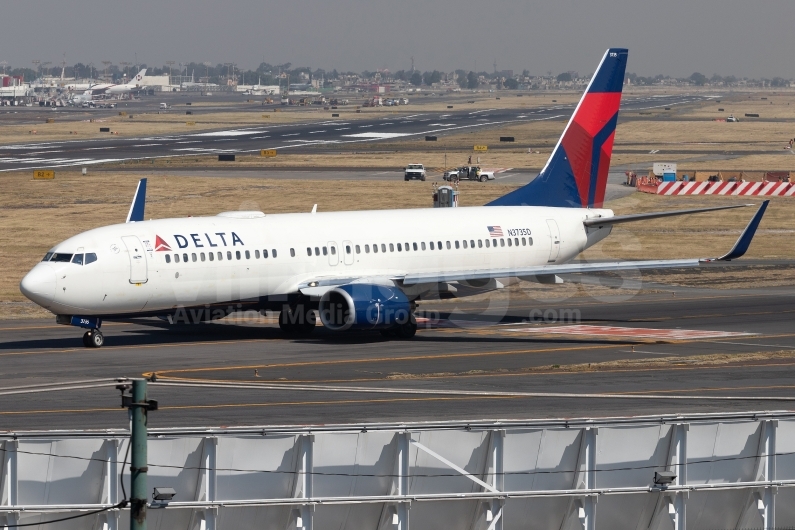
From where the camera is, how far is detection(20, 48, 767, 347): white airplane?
43.8 m

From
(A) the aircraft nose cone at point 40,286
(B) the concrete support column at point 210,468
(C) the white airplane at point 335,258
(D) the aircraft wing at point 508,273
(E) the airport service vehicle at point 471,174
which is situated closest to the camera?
(B) the concrete support column at point 210,468

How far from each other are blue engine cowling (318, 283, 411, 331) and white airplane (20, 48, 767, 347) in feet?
0.16

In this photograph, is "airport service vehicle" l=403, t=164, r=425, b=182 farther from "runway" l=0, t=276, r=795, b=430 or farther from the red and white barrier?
"runway" l=0, t=276, r=795, b=430

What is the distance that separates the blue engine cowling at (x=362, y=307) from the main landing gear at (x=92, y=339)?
8160 millimetres

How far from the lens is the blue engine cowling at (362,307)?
150ft

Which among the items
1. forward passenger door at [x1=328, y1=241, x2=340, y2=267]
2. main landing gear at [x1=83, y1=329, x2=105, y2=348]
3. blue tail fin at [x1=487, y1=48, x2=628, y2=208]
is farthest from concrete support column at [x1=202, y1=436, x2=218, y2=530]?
blue tail fin at [x1=487, y1=48, x2=628, y2=208]

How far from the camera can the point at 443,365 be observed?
43031mm

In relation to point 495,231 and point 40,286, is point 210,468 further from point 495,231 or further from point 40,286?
point 495,231

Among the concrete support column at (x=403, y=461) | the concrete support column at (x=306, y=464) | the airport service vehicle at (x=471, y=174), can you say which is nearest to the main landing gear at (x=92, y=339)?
the concrete support column at (x=306, y=464)

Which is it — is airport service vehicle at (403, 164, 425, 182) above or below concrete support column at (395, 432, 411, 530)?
above

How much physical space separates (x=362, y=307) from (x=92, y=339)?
994cm

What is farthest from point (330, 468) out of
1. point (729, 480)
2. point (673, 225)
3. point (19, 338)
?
point (673, 225)

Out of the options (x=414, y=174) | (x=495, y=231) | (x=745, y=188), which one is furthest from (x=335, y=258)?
(x=414, y=174)

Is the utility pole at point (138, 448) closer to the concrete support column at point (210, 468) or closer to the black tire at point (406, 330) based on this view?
the concrete support column at point (210, 468)
